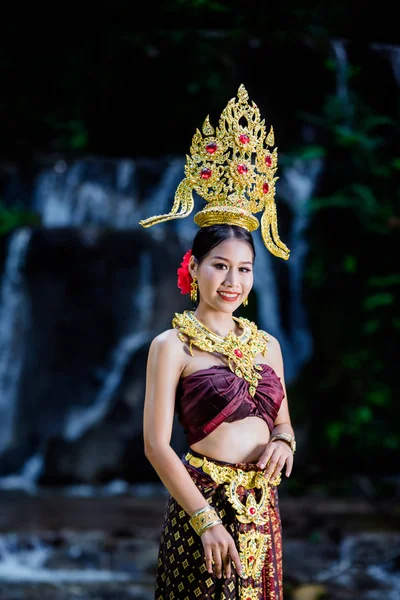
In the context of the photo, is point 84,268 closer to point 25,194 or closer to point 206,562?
point 25,194

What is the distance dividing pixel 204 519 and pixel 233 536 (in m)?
0.17

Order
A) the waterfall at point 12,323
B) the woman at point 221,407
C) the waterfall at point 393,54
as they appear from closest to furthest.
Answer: the woman at point 221,407 < the waterfall at point 12,323 < the waterfall at point 393,54

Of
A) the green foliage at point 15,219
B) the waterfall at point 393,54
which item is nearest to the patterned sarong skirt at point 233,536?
the green foliage at point 15,219

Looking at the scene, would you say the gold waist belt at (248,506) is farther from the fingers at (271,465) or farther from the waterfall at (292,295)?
the waterfall at (292,295)

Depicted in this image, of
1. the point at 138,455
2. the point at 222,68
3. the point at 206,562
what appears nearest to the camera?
the point at 206,562

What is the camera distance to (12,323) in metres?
7.52

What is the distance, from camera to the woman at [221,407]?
2.12 m

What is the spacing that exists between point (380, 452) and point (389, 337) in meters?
1.20

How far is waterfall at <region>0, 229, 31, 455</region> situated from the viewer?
7.30m

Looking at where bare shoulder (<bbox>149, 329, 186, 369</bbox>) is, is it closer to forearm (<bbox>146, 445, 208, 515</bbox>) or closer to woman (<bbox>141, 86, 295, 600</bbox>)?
woman (<bbox>141, 86, 295, 600</bbox>)

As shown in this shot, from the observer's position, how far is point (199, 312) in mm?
2330

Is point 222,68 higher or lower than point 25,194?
higher

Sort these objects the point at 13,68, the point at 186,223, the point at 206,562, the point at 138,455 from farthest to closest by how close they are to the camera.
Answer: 1. the point at 13,68
2. the point at 186,223
3. the point at 138,455
4. the point at 206,562

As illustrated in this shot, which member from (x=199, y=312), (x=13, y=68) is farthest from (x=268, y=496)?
(x=13, y=68)
